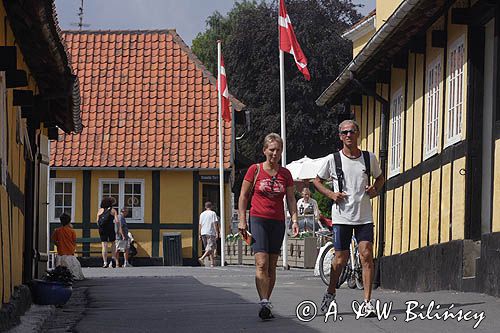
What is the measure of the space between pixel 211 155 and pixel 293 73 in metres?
23.0

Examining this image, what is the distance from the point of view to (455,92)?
16906mm

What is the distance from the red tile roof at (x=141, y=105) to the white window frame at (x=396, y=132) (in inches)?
659

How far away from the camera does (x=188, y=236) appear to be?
39.7 meters

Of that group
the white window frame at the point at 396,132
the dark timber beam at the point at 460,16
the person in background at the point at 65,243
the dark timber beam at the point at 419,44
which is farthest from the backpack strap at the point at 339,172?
the person in background at the point at 65,243

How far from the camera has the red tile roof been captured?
39875 millimetres

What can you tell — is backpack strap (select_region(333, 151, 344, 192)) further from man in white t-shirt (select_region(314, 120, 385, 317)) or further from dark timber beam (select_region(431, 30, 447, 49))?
dark timber beam (select_region(431, 30, 447, 49))

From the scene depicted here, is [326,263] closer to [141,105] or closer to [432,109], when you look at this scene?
[432,109]

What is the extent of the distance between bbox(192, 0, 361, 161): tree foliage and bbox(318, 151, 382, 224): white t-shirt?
4759 cm

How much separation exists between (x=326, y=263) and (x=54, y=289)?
6.43 meters

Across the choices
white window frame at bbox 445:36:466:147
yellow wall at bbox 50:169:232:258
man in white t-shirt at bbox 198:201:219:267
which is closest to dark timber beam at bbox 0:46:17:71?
white window frame at bbox 445:36:466:147

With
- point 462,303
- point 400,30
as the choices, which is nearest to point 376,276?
point 400,30

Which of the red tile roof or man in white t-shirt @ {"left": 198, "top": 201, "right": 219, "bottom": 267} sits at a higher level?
the red tile roof

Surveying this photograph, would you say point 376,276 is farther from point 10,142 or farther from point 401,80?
point 10,142


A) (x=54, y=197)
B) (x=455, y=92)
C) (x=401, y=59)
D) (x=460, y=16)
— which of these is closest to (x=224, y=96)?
(x=54, y=197)
